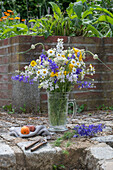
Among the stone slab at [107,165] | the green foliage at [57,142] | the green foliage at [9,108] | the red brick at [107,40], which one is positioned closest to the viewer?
the stone slab at [107,165]

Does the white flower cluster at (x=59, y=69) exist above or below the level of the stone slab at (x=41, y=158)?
above

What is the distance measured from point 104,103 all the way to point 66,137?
154 centimetres

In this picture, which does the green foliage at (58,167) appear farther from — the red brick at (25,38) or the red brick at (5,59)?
the red brick at (5,59)

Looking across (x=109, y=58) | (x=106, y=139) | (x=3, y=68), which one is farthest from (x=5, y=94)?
(x=106, y=139)

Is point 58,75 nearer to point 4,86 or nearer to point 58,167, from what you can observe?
point 58,167

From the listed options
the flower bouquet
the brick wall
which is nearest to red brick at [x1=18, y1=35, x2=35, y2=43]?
the brick wall

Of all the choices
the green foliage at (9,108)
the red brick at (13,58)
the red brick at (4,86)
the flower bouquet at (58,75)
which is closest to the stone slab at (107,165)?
the flower bouquet at (58,75)

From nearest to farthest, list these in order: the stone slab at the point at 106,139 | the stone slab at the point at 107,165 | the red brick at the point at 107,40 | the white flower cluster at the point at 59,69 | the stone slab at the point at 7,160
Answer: the stone slab at the point at 107,165, the stone slab at the point at 7,160, the stone slab at the point at 106,139, the white flower cluster at the point at 59,69, the red brick at the point at 107,40

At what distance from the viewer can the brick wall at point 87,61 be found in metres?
3.26

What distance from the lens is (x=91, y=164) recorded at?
1739 mm

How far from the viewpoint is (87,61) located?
339 centimetres

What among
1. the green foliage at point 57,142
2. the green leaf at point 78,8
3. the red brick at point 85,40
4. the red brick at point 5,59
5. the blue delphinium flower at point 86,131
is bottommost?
the green foliage at point 57,142

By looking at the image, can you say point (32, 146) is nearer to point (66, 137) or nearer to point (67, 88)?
point (66, 137)

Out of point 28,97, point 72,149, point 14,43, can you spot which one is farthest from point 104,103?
point 72,149
